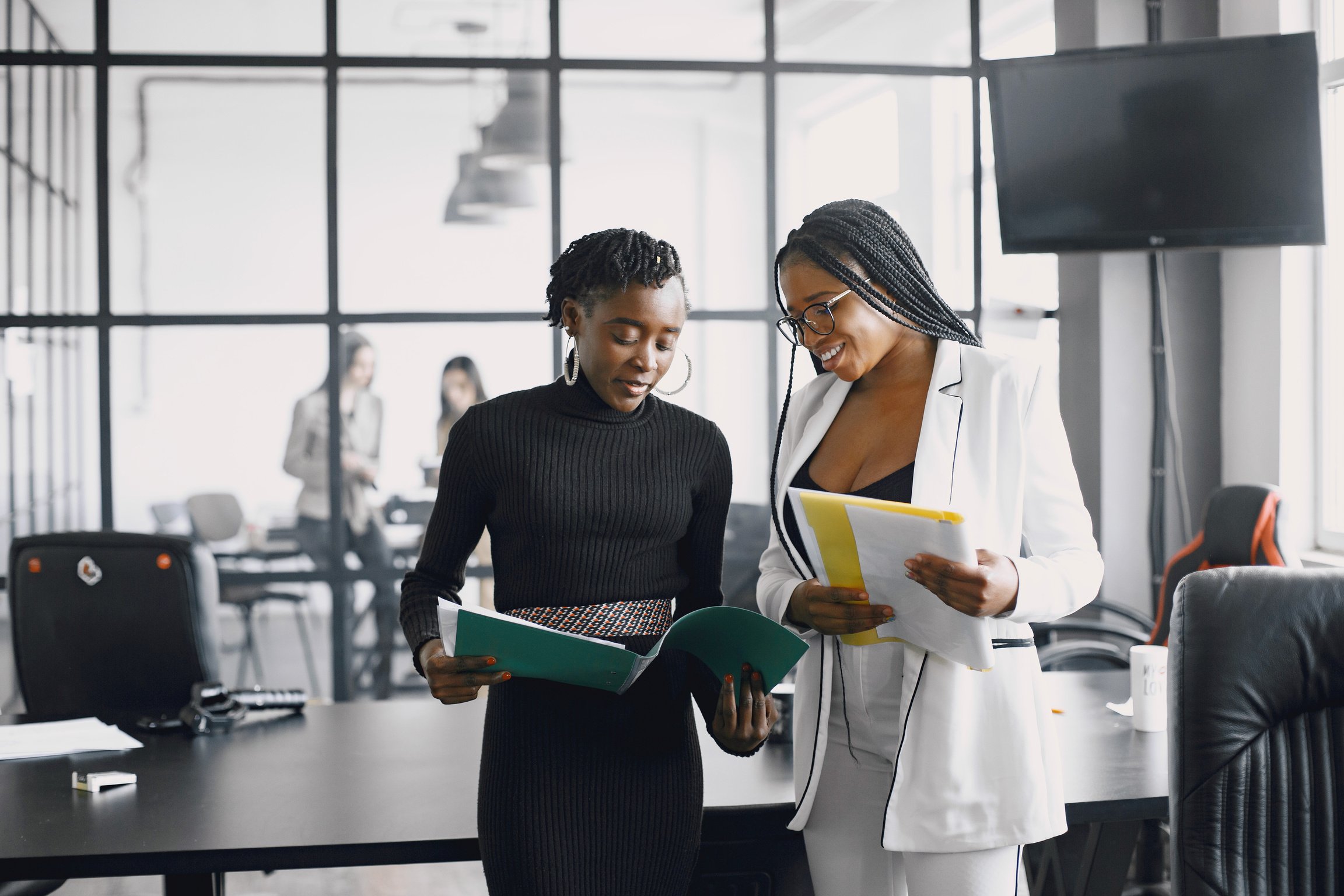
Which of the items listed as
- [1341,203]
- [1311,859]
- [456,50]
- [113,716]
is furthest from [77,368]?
[1341,203]

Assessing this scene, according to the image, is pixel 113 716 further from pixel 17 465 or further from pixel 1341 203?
pixel 1341 203

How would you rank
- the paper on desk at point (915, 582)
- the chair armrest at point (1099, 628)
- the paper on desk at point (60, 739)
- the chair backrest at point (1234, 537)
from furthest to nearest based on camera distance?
the chair armrest at point (1099, 628) < the chair backrest at point (1234, 537) < the paper on desk at point (60, 739) < the paper on desk at point (915, 582)

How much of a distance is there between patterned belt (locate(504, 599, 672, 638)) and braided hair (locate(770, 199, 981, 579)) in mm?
467

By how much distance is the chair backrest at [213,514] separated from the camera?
4047 mm

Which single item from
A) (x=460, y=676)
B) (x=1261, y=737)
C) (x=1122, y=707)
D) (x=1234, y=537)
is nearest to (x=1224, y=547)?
(x=1234, y=537)

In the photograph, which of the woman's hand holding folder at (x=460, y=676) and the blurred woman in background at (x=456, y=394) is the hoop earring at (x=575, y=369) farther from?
the blurred woman in background at (x=456, y=394)

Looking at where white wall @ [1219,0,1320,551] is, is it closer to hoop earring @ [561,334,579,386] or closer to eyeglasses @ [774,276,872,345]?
eyeglasses @ [774,276,872,345]

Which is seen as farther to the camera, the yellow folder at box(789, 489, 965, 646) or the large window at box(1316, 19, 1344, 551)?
the large window at box(1316, 19, 1344, 551)

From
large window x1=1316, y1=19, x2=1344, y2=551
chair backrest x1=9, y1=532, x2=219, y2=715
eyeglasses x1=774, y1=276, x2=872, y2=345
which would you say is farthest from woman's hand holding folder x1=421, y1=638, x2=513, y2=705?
large window x1=1316, y1=19, x2=1344, y2=551

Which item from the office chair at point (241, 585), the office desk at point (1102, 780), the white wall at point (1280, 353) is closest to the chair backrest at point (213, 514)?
the office chair at point (241, 585)

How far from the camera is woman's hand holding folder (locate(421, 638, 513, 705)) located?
127 centimetres

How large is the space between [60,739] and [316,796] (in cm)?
60

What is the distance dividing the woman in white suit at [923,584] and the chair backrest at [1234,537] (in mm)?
1594

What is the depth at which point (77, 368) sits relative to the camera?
3990mm
